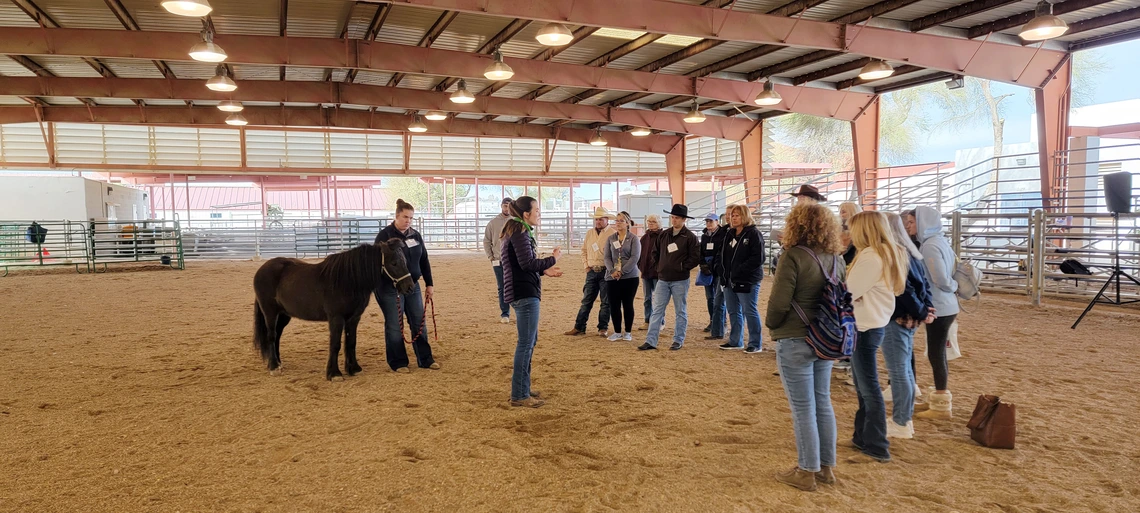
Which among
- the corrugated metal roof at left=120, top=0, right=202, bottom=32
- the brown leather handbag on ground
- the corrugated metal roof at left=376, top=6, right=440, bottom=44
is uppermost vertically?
the corrugated metal roof at left=376, top=6, right=440, bottom=44

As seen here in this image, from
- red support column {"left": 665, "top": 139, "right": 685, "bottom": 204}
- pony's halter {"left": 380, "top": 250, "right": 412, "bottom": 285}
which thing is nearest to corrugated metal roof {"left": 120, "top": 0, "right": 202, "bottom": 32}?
pony's halter {"left": 380, "top": 250, "right": 412, "bottom": 285}

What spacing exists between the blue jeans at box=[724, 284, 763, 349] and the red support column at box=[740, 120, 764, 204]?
12470 millimetres

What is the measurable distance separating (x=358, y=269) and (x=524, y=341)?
1695 millimetres

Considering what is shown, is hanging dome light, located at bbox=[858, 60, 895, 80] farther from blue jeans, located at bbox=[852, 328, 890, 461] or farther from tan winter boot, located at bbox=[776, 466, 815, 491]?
tan winter boot, located at bbox=[776, 466, 815, 491]

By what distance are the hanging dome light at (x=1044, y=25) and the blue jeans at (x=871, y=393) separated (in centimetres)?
658

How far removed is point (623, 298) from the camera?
678 cm

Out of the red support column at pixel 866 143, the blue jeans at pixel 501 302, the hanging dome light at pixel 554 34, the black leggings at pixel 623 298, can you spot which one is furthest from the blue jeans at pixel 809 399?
the red support column at pixel 866 143

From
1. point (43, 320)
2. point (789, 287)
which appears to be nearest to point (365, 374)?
point (789, 287)

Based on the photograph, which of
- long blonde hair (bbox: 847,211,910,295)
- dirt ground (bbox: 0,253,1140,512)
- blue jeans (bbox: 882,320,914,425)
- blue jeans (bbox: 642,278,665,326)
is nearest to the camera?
dirt ground (bbox: 0,253,1140,512)

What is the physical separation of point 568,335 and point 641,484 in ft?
13.1

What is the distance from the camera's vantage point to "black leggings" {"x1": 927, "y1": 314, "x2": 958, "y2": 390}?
3.87 metres

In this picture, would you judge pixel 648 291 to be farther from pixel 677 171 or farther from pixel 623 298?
pixel 677 171

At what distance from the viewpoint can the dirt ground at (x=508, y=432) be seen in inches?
119

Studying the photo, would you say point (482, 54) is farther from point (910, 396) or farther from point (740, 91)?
point (910, 396)
